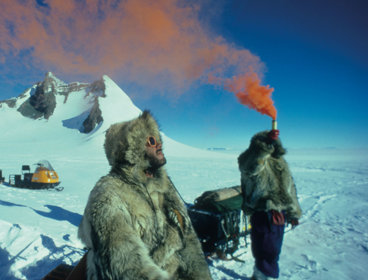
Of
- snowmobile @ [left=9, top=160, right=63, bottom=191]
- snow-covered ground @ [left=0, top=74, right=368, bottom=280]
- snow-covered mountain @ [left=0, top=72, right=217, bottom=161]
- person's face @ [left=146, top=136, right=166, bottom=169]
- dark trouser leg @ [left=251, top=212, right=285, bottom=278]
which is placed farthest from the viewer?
snow-covered mountain @ [left=0, top=72, right=217, bottom=161]

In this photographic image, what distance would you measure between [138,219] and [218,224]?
260 cm

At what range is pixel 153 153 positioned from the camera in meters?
1.86

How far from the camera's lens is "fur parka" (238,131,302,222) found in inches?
116

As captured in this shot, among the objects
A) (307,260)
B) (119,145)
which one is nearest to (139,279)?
(119,145)

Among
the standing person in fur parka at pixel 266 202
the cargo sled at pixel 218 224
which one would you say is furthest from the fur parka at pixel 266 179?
the cargo sled at pixel 218 224

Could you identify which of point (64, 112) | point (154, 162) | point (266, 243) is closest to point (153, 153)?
point (154, 162)

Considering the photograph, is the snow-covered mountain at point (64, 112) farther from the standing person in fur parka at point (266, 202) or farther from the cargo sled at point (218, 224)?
the standing person in fur parka at point (266, 202)

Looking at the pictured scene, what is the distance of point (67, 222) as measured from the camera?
18.2 ft

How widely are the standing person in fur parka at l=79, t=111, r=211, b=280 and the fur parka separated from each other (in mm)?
1402

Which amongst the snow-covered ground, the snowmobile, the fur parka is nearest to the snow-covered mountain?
the snowmobile

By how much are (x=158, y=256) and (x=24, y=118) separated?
74.2 metres

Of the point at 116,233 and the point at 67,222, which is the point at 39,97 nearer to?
the point at 67,222

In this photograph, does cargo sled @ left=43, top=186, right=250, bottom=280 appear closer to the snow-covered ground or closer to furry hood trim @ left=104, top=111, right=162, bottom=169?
the snow-covered ground

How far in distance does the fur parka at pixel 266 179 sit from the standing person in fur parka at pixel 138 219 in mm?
1402
